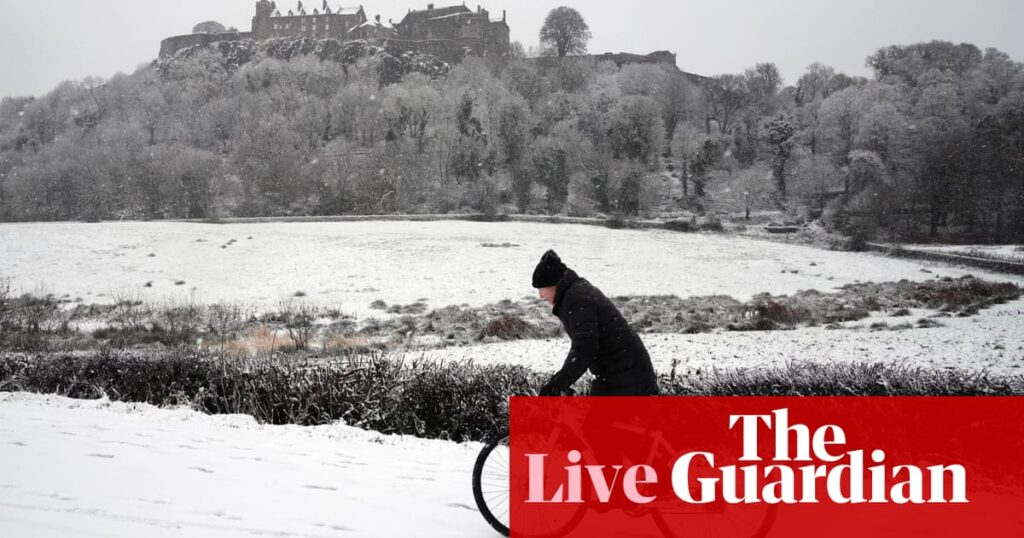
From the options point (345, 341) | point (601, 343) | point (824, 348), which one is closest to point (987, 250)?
point (824, 348)

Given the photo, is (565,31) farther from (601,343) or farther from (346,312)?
(601,343)

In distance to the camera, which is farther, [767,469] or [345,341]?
[345,341]

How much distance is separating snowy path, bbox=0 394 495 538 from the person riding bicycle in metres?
1.61

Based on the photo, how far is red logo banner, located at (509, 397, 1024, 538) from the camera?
4309 mm

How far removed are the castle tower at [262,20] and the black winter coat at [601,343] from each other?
4857 inches

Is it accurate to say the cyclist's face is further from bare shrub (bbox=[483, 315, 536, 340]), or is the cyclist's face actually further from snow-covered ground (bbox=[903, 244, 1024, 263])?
snow-covered ground (bbox=[903, 244, 1024, 263])

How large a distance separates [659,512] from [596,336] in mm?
1276

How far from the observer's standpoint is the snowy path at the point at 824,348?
12969 mm

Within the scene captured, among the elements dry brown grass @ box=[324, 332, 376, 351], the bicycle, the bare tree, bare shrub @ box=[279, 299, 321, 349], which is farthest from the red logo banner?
the bare tree

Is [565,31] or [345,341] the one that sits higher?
[565,31]

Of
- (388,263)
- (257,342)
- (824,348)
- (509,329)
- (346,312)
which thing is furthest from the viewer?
(388,263)

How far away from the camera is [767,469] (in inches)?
230

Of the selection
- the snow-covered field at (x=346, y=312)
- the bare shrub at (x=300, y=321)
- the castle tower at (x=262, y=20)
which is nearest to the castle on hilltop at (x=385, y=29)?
the castle tower at (x=262, y=20)

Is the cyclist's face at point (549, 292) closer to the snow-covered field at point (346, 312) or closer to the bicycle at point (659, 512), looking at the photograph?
the bicycle at point (659, 512)
